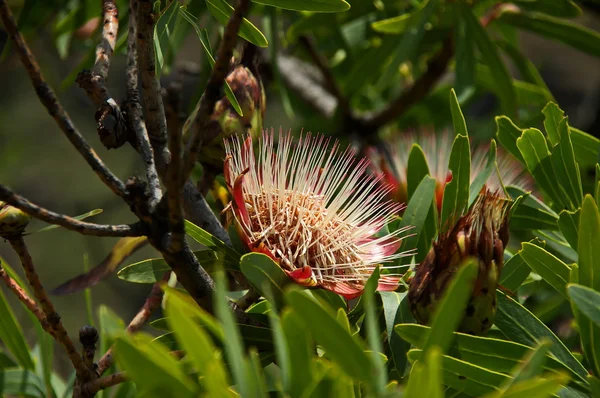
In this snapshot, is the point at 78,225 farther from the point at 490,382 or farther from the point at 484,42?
the point at 484,42

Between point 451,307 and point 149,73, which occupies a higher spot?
point 149,73

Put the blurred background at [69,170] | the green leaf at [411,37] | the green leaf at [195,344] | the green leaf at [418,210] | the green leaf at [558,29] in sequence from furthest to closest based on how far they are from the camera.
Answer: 1. the blurred background at [69,170]
2. the green leaf at [558,29]
3. the green leaf at [411,37]
4. the green leaf at [418,210]
5. the green leaf at [195,344]

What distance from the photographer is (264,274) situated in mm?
837

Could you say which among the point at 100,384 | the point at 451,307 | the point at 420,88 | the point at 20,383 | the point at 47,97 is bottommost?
the point at 20,383

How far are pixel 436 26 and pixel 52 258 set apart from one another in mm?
2232

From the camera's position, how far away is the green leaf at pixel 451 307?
1.95 ft

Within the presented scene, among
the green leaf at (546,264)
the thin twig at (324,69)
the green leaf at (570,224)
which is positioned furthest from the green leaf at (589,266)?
the thin twig at (324,69)

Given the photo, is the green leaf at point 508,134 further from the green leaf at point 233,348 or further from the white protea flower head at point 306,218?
the green leaf at point 233,348

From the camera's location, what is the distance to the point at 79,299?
3.33 metres

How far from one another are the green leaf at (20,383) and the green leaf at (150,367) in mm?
570

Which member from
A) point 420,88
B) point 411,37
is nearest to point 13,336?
point 411,37

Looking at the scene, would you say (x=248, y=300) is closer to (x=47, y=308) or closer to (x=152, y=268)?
(x=152, y=268)

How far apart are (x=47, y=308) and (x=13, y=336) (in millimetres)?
258

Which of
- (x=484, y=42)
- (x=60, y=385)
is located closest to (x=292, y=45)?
(x=484, y=42)
